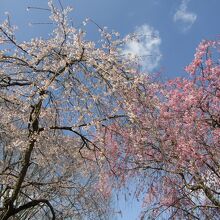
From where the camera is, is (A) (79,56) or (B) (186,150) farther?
(B) (186,150)

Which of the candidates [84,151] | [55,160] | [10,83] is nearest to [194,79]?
[84,151]

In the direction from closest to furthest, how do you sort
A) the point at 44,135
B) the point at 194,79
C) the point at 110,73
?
the point at 110,73 < the point at 44,135 < the point at 194,79

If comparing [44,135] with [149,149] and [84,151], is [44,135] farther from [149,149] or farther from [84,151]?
[149,149]

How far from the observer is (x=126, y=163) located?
1054 centimetres

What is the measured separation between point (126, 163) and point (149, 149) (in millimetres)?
830

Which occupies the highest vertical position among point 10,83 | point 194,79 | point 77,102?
point 194,79

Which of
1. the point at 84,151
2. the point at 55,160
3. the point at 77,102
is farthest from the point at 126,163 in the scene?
the point at 77,102

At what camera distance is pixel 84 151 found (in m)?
9.58

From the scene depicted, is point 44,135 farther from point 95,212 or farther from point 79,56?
point 95,212

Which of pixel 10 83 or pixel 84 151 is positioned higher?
pixel 84 151

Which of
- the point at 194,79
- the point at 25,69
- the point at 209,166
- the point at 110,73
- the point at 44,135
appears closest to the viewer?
the point at 110,73

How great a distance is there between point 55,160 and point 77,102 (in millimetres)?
3476

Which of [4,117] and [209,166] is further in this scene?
[209,166]

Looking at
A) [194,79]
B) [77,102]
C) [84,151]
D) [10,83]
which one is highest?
[194,79]
